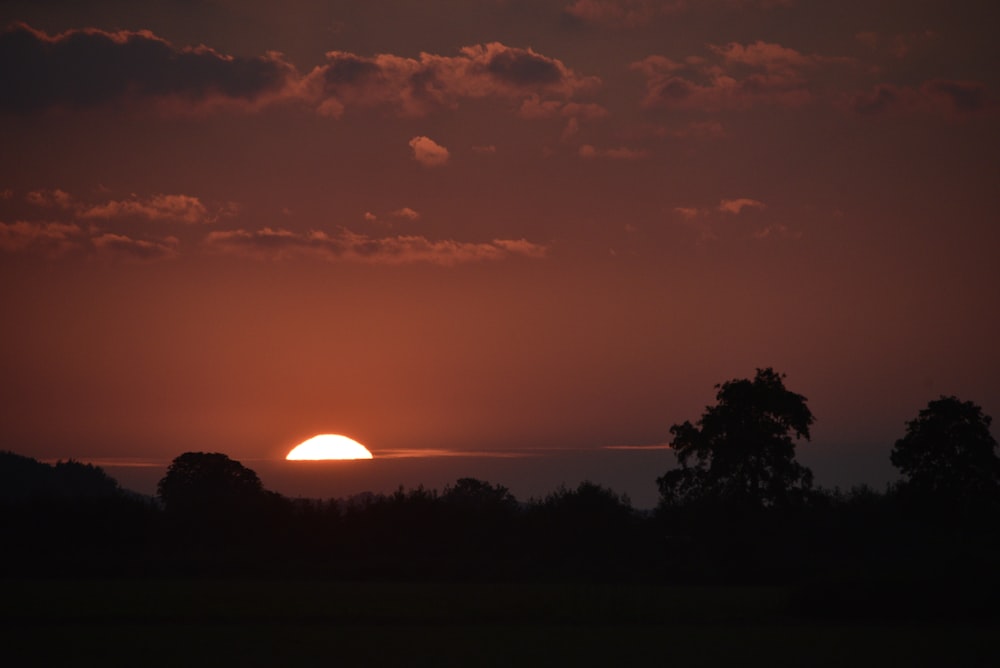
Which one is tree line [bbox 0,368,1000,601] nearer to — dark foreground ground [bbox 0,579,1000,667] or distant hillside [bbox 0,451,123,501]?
dark foreground ground [bbox 0,579,1000,667]

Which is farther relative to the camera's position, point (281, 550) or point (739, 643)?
point (281, 550)

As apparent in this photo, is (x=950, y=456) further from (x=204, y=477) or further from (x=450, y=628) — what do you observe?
(x=204, y=477)

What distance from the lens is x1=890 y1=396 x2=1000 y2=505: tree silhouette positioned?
5106 cm

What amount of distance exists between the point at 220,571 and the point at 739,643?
25832 mm

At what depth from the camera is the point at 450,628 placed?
25.9m

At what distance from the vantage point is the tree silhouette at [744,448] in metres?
53.3

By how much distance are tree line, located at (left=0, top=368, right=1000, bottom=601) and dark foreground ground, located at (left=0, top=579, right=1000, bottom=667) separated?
10.5m

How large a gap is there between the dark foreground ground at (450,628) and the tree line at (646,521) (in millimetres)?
10523

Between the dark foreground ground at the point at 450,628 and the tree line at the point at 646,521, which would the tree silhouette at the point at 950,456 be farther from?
the dark foreground ground at the point at 450,628

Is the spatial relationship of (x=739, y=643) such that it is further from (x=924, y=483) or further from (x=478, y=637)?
(x=924, y=483)

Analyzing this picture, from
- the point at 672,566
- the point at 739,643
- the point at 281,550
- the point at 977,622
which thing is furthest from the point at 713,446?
the point at 739,643

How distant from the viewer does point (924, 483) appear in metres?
51.7

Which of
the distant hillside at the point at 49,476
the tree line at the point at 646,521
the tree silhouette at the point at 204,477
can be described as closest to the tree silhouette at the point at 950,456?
the tree line at the point at 646,521

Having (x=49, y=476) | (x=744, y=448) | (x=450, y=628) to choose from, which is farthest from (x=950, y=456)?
(x=49, y=476)
